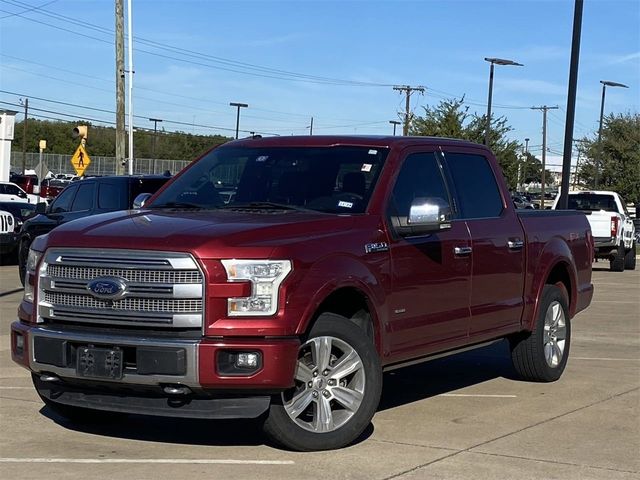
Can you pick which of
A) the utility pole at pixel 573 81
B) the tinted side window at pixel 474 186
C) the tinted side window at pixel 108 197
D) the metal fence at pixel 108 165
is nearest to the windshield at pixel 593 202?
the utility pole at pixel 573 81

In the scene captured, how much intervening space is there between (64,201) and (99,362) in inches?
444

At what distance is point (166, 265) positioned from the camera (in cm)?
590

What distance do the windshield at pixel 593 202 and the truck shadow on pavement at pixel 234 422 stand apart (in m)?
16.1

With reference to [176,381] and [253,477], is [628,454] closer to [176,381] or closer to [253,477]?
[253,477]

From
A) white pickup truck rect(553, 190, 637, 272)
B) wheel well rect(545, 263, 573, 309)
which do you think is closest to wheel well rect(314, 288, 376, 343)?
wheel well rect(545, 263, 573, 309)

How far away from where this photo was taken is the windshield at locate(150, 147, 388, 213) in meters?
7.10

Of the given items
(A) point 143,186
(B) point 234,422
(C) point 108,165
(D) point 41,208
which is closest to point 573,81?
(A) point 143,186

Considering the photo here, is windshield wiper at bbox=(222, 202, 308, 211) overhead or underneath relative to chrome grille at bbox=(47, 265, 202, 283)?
overhead

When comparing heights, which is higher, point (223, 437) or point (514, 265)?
point (514, 265)

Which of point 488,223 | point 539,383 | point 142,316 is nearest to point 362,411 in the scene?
point 142,316

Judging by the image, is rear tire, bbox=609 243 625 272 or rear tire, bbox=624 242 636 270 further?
rear tire, bbox=624 242 636 270

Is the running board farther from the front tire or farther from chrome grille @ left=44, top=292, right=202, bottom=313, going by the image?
chrome grille @ left=44, top=292, right=202, bottom=313

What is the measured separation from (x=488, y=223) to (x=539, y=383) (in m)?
1.85

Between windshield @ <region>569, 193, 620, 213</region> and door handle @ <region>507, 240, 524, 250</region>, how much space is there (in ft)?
56.1
